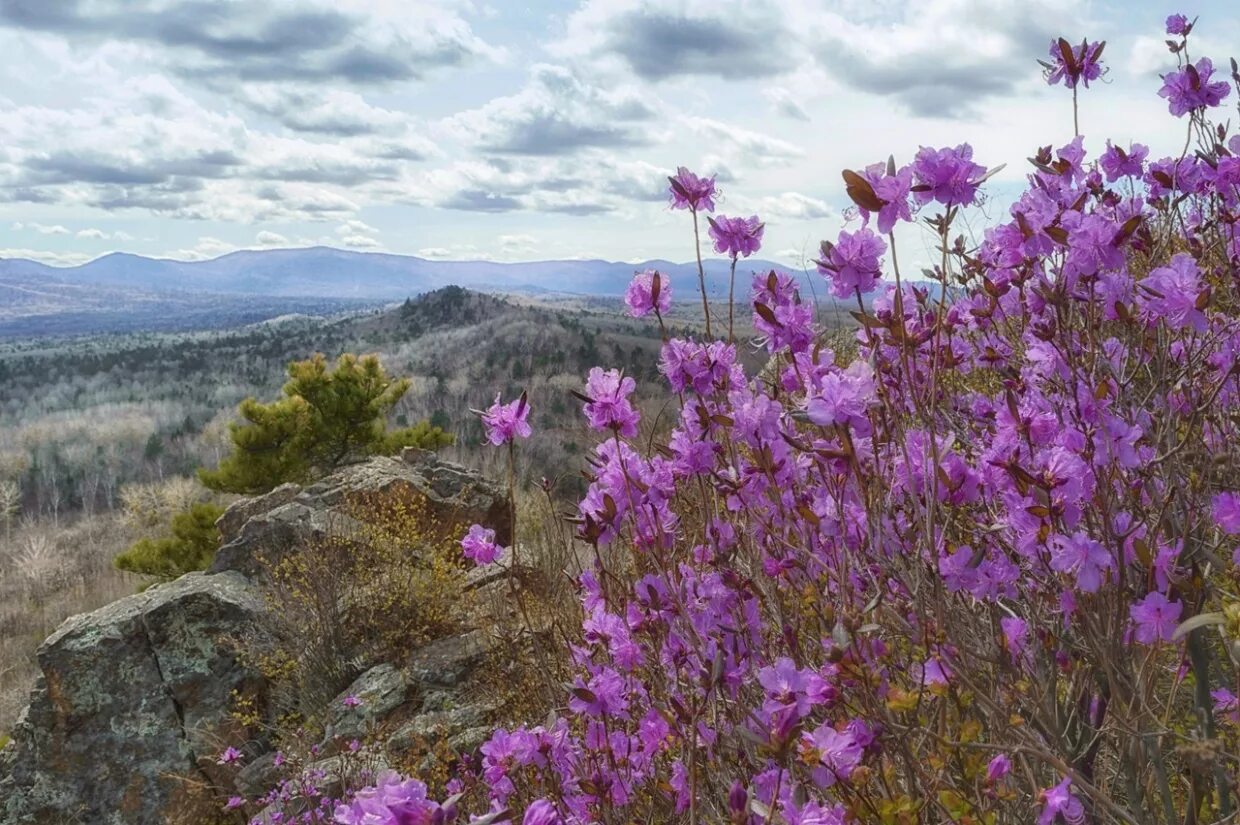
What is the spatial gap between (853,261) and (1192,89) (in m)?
2.35

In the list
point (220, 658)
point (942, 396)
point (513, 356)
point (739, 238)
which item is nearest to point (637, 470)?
point (739, 238)

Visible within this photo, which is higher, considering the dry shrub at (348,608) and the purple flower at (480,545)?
the purple flower at (480,545)

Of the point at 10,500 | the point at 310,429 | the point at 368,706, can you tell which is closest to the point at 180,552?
the point at 310,429

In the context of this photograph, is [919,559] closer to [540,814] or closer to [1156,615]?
[1156,615]

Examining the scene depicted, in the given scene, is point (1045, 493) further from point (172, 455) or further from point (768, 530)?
point (172, 455)

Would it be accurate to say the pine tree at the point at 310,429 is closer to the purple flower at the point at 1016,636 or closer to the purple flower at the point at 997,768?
the purple flower at the point at 1016,636

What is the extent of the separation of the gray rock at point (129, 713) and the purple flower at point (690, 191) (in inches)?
199

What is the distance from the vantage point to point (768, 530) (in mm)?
2369

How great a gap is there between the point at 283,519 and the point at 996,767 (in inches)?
252

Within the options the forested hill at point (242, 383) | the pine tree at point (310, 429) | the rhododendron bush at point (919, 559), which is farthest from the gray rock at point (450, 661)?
the forested hill at point (242, 383)

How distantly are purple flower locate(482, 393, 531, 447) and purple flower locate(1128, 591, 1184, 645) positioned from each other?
1.47 meters

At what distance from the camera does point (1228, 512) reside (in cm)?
179

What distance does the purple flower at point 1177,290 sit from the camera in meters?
1.83

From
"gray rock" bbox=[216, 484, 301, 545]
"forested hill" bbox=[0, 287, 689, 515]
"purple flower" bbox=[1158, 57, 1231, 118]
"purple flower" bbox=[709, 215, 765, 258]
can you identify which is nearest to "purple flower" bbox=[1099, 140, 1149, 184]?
"purple flower" bbox=[1158, 57, 1231, 118]
